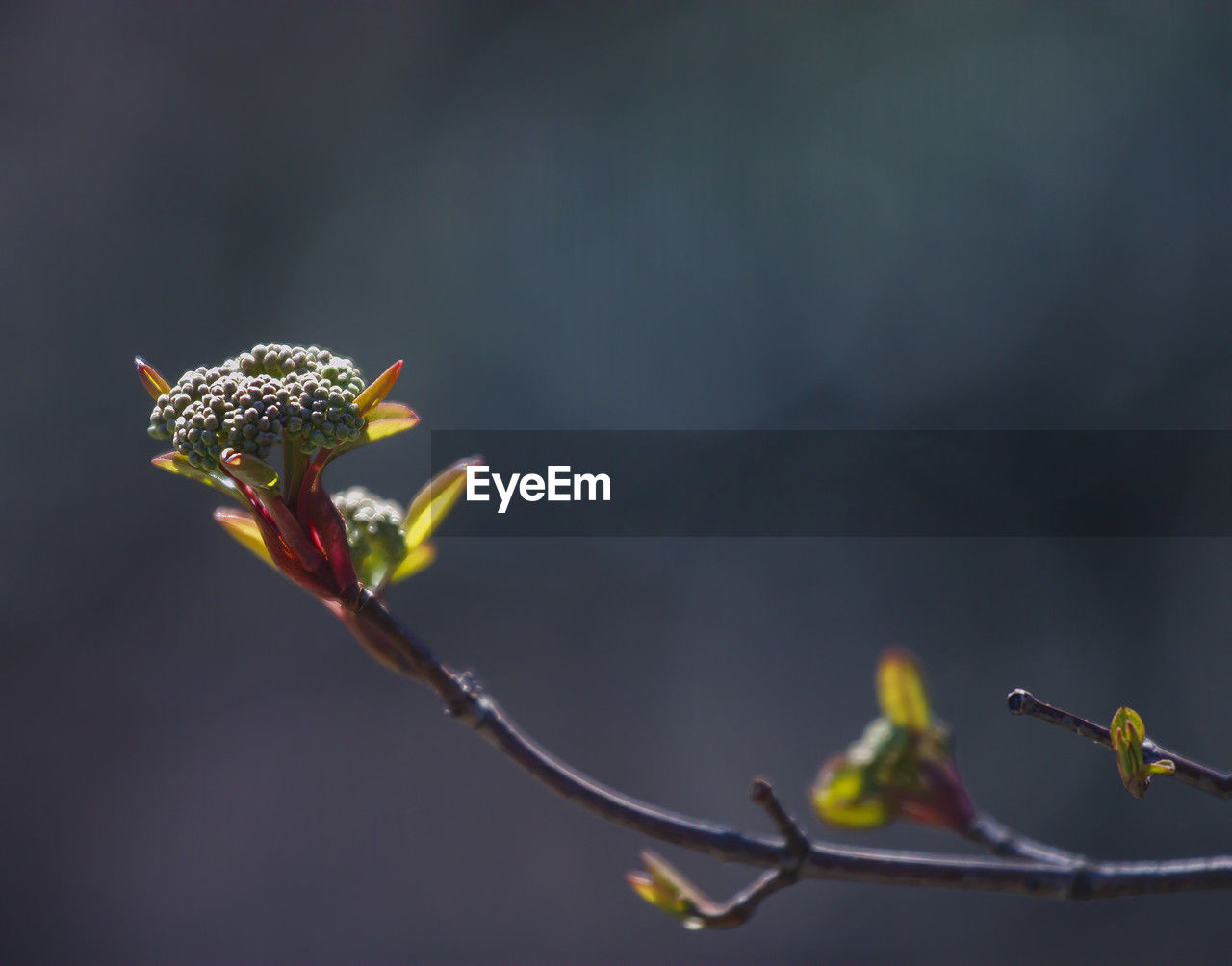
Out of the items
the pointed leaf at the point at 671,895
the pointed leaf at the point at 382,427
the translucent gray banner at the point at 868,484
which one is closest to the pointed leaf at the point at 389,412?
the pointed leaf at the point at 382,427

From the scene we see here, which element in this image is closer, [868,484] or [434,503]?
[434,503]

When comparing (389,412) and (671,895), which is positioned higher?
(389,412)

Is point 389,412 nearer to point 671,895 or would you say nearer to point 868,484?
point 671,895

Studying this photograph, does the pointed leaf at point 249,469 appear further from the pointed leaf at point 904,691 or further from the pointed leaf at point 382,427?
the pointed leaf at point 904,691

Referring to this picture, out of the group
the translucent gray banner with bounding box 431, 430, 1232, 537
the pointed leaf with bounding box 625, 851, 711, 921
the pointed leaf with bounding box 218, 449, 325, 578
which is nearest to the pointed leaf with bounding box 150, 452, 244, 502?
the pointed leaf with bounding box 218, 449, 325, 578

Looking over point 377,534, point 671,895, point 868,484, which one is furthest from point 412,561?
point 868,484

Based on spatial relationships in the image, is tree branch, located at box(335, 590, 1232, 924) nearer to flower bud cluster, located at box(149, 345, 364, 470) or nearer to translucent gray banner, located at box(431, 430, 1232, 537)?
flower bud cluster, located at box(149, 345, 364, 470)
